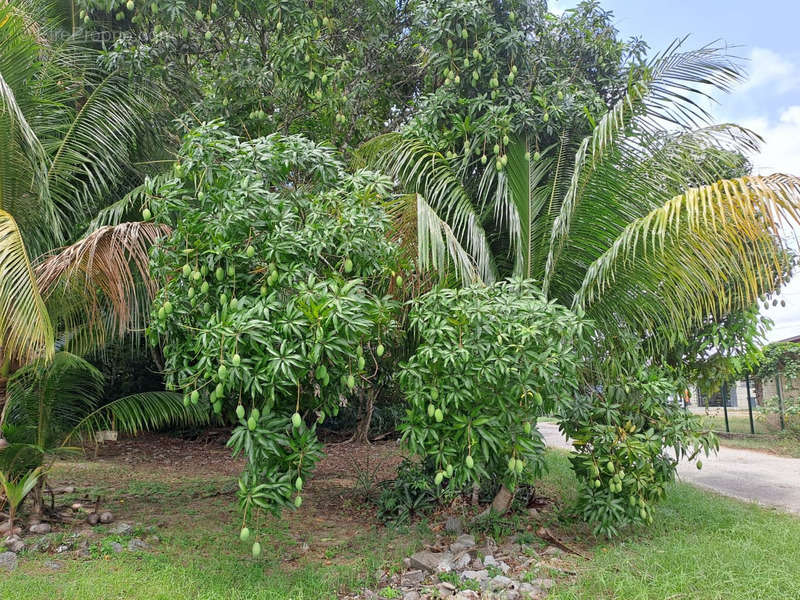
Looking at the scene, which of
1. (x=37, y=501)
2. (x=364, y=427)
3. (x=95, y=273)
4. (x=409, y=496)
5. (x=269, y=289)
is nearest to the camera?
(x=269, y=289)

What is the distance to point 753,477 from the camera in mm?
8797

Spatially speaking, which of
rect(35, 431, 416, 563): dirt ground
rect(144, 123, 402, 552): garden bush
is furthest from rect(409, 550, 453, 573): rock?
rect(144, 123, 402, 552): garden bush

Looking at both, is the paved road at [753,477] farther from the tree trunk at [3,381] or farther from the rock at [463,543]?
the tree trunk at [3,381]

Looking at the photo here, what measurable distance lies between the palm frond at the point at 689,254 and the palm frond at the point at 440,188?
42.3 inches

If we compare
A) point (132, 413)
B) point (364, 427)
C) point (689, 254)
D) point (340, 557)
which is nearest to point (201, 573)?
point (340, 557)

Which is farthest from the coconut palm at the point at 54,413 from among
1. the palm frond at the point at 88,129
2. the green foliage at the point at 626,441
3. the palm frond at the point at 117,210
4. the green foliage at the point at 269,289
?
the green foliage at the point at 626,441

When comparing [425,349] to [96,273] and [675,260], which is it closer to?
[675,260]

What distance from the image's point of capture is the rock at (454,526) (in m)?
5.34

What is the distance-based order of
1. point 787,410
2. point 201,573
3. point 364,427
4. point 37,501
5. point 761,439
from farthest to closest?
1. point 761,439
2. point 787,410
3. point 364,427
4. point 37,501
5. point 201,573

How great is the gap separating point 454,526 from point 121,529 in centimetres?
278

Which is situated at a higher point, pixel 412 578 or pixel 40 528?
pixel 40 528

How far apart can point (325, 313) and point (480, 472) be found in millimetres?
1517

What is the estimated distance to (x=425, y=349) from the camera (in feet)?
13.3

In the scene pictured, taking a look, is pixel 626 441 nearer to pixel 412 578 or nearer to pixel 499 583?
pixel 499 583
